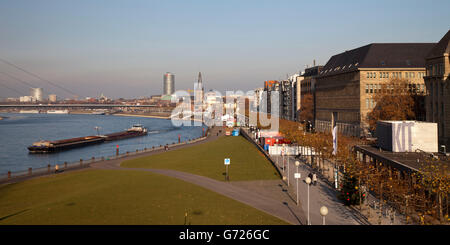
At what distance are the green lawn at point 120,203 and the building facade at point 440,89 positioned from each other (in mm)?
34755

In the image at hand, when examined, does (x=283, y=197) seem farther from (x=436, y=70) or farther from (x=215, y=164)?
(x=436, y=70)

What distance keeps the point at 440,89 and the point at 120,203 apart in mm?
44295

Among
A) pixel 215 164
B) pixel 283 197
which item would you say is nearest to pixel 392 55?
pixel 215 164

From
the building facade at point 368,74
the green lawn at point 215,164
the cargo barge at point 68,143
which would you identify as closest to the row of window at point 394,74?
the building facade at point 368,74

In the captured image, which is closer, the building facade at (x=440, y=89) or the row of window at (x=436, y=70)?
the building facade at (x=440, y=89)

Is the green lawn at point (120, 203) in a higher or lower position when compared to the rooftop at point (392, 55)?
lower

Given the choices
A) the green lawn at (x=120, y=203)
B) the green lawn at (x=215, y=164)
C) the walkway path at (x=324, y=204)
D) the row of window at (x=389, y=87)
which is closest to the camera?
the green lawn at (x=120, y=203)

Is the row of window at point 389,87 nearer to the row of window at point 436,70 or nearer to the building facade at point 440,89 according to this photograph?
the row of window at point 436,70

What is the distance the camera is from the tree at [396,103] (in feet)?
207

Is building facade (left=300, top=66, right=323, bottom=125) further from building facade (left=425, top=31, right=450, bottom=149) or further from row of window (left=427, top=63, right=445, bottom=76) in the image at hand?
building facade (left=425, top=31, right=450, bottom=149)

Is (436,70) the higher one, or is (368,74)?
(368,74)

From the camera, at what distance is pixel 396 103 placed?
64.6m
